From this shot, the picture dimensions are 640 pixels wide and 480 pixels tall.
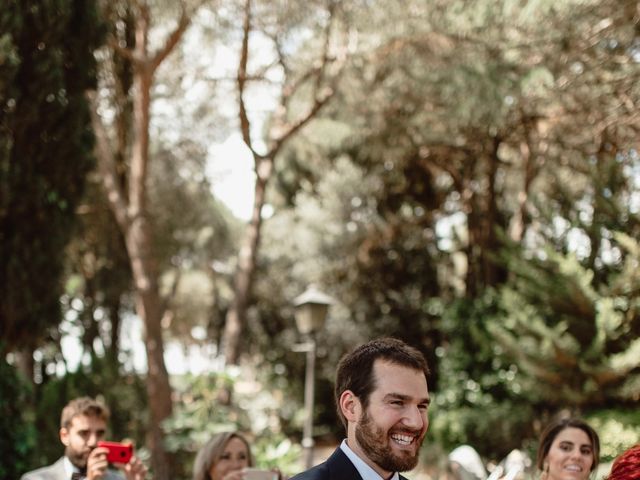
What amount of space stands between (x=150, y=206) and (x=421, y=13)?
409 inches

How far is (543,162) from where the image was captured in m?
15.8

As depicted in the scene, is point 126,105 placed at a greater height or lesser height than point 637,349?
greater

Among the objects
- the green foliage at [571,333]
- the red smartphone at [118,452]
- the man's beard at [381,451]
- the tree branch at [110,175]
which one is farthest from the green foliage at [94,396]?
the man's beard at [381,451]

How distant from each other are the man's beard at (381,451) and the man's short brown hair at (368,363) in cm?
7

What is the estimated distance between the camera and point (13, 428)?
8531 mm

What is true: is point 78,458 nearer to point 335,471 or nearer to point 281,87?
point 335,471

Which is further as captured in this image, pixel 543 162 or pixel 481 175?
pixel 481 175

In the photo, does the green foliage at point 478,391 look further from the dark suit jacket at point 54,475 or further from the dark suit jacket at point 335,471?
the dark suit jacket at point 335,471

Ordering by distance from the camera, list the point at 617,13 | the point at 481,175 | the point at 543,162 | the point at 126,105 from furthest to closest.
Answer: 1. the point at 481,175
2. the point at 543,162
3. the point at 126,105
4. the point at 617,13

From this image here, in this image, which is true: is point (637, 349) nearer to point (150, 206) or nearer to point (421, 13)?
point (421, 13)

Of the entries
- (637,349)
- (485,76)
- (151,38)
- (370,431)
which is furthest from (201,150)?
(370,431)

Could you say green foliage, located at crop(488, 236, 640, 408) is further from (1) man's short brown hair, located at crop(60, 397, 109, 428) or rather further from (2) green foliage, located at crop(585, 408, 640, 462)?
(1) man's short brown hair, located at crop(60, 397, 109, 428)

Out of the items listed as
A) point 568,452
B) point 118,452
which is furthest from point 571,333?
point 118,452

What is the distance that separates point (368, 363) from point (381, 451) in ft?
0.79
